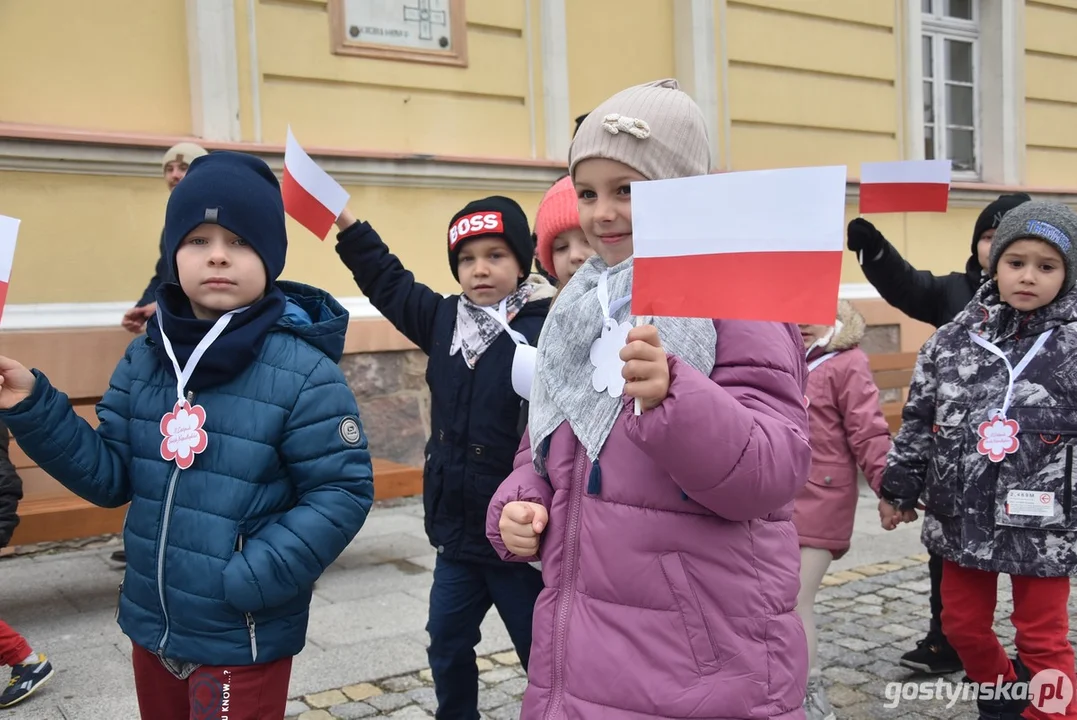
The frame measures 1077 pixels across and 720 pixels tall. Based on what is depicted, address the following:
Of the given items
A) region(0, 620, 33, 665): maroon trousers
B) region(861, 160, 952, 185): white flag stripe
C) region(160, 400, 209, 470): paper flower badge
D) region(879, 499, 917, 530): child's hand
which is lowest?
region(0, 620, 33, 665): maroon trousers

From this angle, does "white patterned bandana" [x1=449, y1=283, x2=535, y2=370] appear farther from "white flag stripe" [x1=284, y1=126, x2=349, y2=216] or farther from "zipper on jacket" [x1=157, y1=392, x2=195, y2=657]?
"zipper on jacket" [x1=157, y1=392, x2=195, y2=657]

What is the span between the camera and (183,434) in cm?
211

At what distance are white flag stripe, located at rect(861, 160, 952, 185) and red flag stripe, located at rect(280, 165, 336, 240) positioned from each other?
6.97 ft

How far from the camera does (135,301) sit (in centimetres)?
588

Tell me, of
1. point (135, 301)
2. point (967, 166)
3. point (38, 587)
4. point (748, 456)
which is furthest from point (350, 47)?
point (967, 166)

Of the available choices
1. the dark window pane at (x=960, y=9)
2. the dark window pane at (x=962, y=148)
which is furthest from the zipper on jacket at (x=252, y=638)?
the dark window pane at (x=960, y=9)

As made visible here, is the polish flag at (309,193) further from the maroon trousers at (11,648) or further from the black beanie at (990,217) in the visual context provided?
the black beanie at (990,217)

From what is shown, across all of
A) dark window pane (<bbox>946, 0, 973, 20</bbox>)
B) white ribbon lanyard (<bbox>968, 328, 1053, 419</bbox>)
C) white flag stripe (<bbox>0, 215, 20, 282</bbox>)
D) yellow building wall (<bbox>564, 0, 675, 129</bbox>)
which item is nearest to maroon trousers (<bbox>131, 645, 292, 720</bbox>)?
white flag stripe (<bbox>0, 215, 20, 282</bbox>)

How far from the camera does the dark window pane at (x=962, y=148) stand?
10.8 meters

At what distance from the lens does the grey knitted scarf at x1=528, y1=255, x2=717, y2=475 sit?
1779mm

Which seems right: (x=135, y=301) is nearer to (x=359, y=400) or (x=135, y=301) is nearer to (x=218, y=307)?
(x=359, y=400)

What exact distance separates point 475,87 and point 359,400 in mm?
2414

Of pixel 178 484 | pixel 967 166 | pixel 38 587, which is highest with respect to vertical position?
pixel 967 166

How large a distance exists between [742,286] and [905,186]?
277cm
